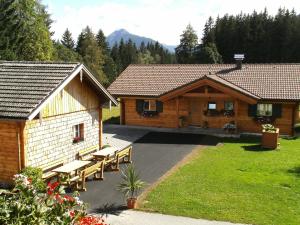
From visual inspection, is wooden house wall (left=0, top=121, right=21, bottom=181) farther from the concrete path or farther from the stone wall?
the concrete path

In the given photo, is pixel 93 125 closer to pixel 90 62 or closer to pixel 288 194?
pixel 288 194

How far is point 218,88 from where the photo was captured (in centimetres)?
2600

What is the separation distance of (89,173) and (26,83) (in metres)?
4.34

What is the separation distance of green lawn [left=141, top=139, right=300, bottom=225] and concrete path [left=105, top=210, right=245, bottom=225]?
35 centimetres

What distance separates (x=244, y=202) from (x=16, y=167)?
8.18 m

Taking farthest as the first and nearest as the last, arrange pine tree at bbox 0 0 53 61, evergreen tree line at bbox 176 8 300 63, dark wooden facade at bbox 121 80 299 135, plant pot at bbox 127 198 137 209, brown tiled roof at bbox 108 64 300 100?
evergreen tree line at bbox 176 8 300 63 → pine tree at bbox 0 0 53 61 → brown tiled roof at bbox 108 64 300 100 → dark wooden facade at bbox 121 80 299 135 → plant pot at bbox 127 198 137 209

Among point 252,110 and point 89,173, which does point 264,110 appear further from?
point 89,173

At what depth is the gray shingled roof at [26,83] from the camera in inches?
568

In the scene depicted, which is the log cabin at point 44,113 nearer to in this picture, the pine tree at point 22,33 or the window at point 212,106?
the window at point 212,106

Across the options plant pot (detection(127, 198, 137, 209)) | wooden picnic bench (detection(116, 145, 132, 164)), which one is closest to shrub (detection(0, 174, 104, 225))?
plant pot (detection(127, 198, 137, 209))

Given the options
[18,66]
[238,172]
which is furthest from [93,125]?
[238,172]

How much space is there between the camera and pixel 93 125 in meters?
19.9

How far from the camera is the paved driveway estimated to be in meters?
13.9

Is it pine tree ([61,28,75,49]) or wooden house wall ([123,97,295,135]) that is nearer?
wooden house wall ([123,97,295,135])
